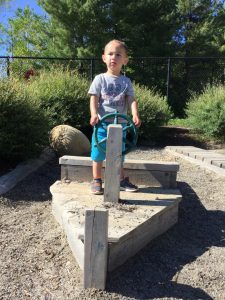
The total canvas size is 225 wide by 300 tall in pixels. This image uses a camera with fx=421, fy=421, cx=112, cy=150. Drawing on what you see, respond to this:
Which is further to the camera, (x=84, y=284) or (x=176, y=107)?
(x=176, y=107)

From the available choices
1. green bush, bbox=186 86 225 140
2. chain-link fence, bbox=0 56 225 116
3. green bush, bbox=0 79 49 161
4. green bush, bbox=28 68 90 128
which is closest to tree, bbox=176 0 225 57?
chain-link fence, bbox=0 56 225 116

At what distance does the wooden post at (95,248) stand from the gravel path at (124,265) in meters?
0.08

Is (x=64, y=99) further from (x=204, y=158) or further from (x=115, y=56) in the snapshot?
(x=115, y=56)

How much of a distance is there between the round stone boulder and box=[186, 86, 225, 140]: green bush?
3.48 meters

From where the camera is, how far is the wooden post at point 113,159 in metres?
3.40

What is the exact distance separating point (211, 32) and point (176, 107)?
268 inches

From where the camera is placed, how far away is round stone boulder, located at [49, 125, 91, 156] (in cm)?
655

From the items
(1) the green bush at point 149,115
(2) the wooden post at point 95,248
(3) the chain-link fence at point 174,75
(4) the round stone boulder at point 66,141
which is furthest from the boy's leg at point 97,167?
(3) the chain-link fence at point 174,75

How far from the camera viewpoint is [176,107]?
1877 centimetres

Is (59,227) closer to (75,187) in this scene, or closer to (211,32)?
(75,187)

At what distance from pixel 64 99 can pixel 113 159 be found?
14.9 ft

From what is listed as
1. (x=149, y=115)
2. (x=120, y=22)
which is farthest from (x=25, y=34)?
(x=149, y=115)

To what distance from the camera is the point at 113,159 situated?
3.43m

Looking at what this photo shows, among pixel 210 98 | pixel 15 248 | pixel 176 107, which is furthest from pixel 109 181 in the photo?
pixel 176 107
